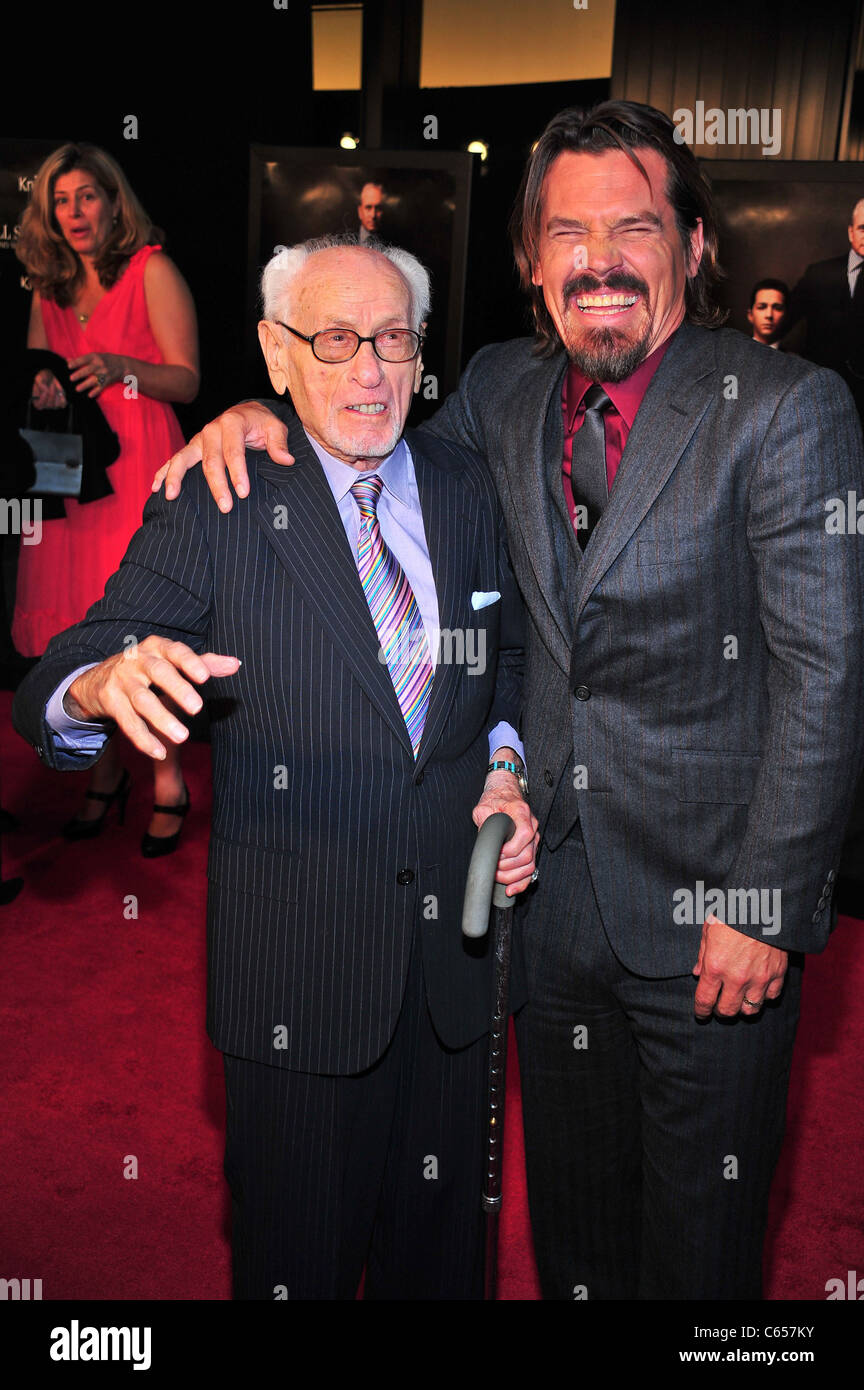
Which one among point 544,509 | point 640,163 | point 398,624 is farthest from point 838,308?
point 398,624

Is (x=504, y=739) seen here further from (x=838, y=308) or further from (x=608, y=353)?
(x=838, y=308)

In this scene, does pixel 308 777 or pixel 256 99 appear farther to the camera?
pixel 256 99

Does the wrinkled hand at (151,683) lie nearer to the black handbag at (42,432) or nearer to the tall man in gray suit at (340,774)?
the tall man in gray suit at (340,774)

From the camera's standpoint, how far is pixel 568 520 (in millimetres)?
2033

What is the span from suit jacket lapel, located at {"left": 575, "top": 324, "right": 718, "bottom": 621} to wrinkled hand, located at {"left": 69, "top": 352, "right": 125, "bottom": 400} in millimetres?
2911

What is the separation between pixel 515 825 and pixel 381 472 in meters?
0.61

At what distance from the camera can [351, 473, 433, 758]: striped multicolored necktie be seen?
193 centimetres

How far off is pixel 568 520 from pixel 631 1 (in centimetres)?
416

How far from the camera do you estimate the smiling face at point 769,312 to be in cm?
489

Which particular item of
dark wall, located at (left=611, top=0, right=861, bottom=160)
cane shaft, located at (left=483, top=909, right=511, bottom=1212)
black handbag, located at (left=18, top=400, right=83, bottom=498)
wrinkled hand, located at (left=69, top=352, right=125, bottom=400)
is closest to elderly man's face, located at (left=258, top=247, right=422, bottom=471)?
cane shaft, located at (left=483, top=909, right=511, bottom=1212)

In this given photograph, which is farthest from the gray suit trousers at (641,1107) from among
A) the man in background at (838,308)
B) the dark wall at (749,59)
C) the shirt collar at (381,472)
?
the dark wall at (749,59)

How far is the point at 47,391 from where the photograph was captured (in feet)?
14.8

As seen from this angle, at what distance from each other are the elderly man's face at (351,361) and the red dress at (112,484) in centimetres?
276

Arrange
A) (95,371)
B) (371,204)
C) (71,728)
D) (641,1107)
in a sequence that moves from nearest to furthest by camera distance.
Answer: (71,728), (641,1107), (95,371), (371,204)
